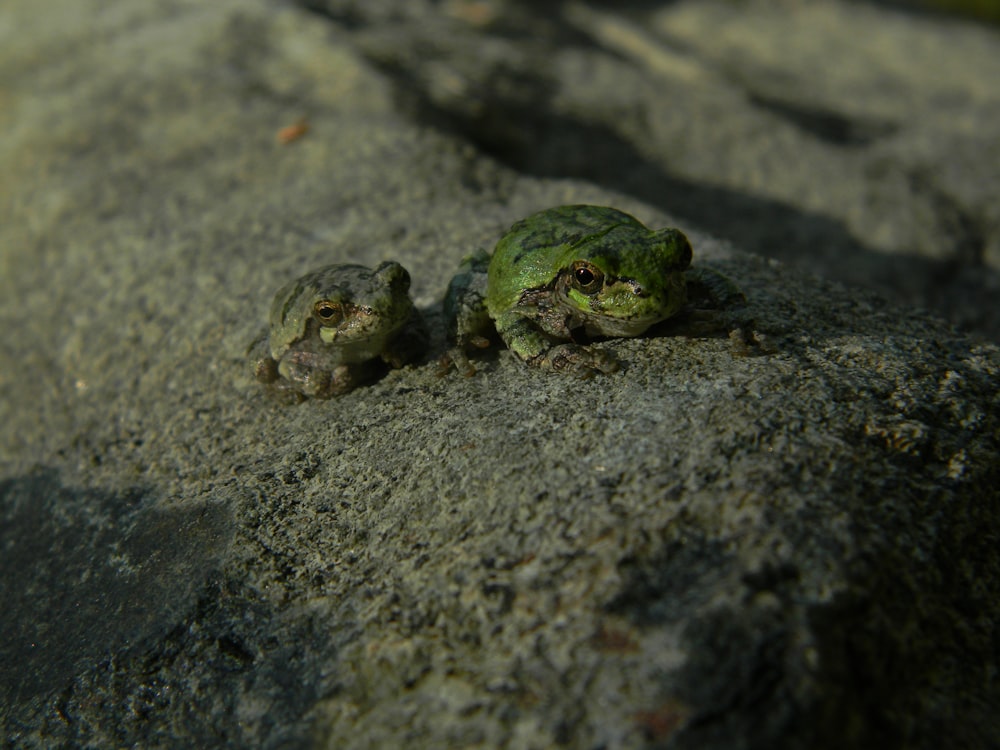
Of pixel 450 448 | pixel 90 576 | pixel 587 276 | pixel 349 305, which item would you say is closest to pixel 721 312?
pixel 587 276

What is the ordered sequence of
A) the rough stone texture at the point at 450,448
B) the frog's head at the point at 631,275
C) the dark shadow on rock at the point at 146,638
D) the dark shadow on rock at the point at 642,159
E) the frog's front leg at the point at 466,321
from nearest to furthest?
the rough stone texture at the point at 450,448 < the dark shadow on rock at the point at 146,638 < the frog's head at the point at 631,275 < the frog's front leg at the point at 466,321 < the dark shadow on rock at the point at 642,159

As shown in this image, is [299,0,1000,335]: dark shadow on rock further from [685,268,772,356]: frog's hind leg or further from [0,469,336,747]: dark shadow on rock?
[0,469,336,747]: dark shadow on rock

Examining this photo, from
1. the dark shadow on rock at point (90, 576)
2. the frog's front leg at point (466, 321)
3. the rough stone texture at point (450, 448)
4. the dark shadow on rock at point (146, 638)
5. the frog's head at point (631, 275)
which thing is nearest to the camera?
the rough stone texture at point (450, 448)

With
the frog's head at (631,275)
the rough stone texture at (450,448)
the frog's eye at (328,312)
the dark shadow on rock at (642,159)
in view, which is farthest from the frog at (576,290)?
the dark shadow on rock at (642,159)

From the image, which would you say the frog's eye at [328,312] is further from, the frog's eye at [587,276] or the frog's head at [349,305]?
the frog's eye at [587,276]

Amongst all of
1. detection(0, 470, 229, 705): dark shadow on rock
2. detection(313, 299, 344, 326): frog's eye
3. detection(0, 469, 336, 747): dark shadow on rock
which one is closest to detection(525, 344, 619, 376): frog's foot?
detection(313, 299, 344, 326): frog's eye

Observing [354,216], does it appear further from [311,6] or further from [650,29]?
[650,29]

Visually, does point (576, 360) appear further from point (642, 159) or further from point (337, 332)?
point (642, 159)
